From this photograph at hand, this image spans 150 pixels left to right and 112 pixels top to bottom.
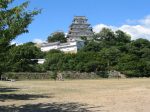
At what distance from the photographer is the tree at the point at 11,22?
15938mm

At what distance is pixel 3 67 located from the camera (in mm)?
18484

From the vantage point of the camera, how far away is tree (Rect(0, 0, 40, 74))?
52.3 feet

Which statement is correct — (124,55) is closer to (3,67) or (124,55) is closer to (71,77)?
(71,77)

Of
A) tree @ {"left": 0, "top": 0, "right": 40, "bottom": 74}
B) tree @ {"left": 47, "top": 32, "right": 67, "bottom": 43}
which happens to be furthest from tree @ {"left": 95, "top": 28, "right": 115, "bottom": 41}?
tree @ {"left": 0, "top": 0, "right": 40, "bottom": 74}

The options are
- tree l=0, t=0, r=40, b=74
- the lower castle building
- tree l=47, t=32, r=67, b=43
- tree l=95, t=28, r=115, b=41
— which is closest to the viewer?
tree l=0, t=0, r=40, b=74

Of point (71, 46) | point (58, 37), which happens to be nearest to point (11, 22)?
point (71, 46)

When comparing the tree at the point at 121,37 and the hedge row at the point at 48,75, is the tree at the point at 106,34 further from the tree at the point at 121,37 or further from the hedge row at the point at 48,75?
the hedge row at the point at 48,75

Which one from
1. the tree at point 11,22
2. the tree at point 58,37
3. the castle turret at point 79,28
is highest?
the castle turret at point 79,28

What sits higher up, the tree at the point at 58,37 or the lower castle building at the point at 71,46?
the tree at the point at 58,37

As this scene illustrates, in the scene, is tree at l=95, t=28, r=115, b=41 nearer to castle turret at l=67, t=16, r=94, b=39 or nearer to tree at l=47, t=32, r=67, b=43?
tree at l=47, t=32, r=67, b=43

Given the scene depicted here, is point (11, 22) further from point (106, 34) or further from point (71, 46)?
point (71, 46)

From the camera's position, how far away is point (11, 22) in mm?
16312

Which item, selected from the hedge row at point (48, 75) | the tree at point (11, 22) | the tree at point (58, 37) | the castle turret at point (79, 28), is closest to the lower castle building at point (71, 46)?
the tree at point (58, 37)

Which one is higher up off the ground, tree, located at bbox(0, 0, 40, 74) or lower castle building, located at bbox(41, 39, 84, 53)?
lower castle building, located at bbox(41, 39, 84, 53)
